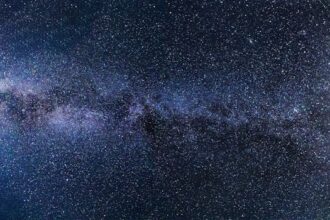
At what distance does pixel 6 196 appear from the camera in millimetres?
3168

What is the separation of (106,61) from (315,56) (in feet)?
4.85

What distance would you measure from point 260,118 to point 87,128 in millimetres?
1294

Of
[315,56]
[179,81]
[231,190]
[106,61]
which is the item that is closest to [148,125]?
[179,81]

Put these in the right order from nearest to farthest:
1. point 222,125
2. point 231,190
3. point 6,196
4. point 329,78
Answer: point 329,78 < point 222,125 < point 231,190 < point 6,196

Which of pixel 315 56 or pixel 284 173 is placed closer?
pixel 315 56

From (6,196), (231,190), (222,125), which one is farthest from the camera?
(6,196)

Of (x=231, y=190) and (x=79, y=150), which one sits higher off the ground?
(x=79, y=150)

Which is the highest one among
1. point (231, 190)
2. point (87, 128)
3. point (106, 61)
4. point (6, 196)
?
point (106, 61)

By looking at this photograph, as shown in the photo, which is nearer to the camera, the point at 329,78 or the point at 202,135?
the point at 329,78

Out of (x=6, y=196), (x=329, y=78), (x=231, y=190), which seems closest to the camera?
(x=329, y=78)

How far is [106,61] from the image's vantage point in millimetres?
2836

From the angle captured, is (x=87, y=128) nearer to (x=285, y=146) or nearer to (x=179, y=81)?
(x=179, y=81)

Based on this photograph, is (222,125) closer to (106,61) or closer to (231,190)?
(231,190)

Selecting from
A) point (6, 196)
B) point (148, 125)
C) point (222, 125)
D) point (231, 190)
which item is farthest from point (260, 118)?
point (6, 196)
